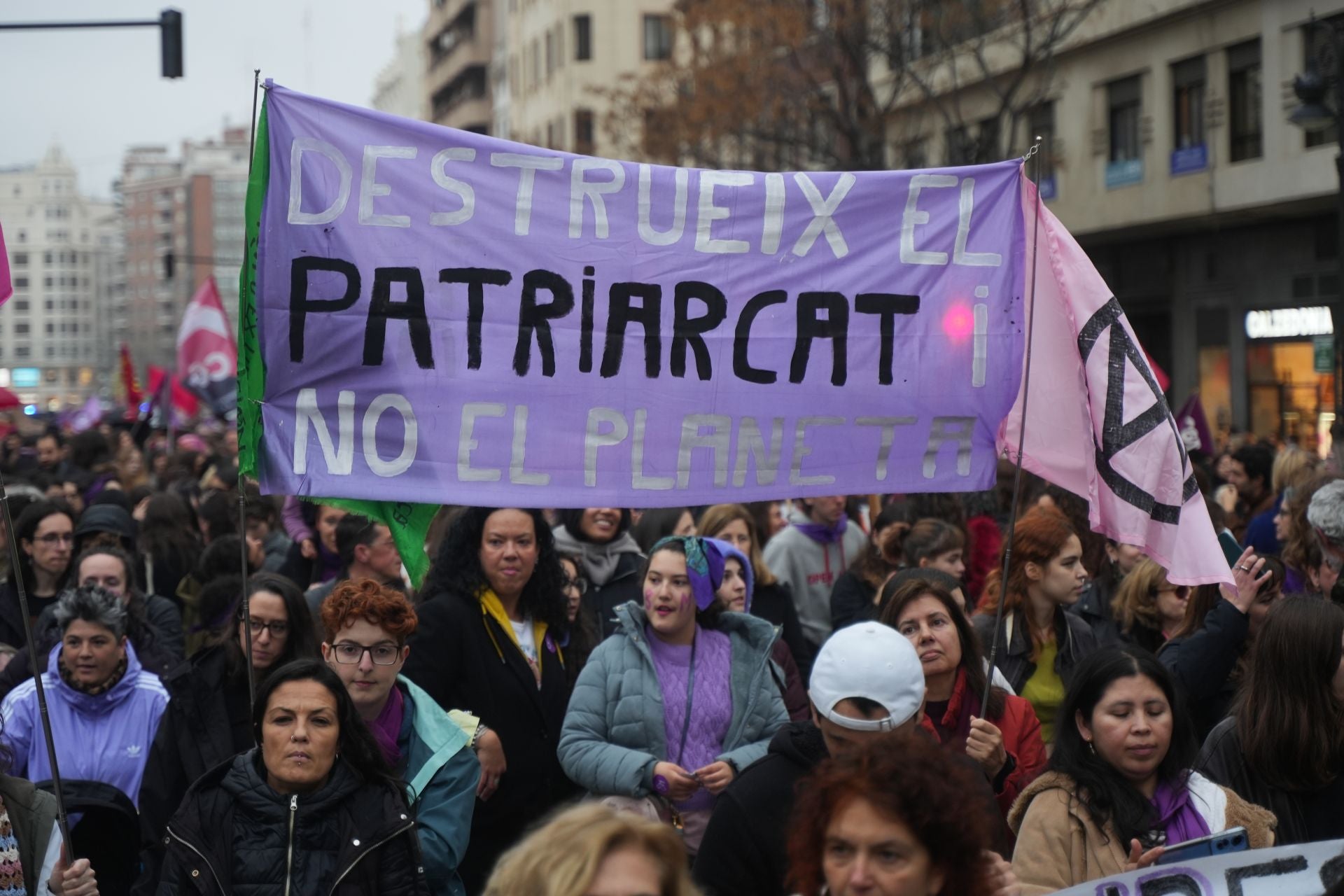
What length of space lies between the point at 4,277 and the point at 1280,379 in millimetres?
23720

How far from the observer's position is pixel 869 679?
4.38m

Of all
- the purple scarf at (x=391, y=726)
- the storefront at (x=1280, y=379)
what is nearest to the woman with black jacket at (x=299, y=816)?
the purple scarf at (x=391, y=726)

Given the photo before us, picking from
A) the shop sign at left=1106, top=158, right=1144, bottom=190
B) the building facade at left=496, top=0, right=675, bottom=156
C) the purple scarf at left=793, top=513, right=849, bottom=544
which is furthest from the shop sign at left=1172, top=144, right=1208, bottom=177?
the building facade at left=496, top=0, right=675, bottom=156

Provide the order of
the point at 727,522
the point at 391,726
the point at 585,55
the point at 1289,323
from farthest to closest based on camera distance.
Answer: the point at 585,55 < the point at 1289,323 < the point at 727,522 < the point at 391,726

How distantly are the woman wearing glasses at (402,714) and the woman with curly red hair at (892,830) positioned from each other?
186 cm

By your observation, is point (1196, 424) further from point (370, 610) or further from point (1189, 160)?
point (1189, 160)

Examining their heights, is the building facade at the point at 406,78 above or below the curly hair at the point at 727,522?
above

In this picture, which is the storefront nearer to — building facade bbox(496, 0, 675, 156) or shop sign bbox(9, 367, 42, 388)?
building facade bbox(496, 0, 675, 156)

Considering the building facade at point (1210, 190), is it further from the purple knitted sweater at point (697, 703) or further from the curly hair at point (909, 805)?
the curly hair at point (909, 805)

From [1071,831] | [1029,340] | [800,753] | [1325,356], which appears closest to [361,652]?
[800,753]

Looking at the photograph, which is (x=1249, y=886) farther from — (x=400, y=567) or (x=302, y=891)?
(x=400, y=567)

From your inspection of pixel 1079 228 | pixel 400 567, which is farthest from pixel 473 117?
pixel 400 567

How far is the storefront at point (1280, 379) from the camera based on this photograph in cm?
2509

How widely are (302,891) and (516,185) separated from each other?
233 centimetres
